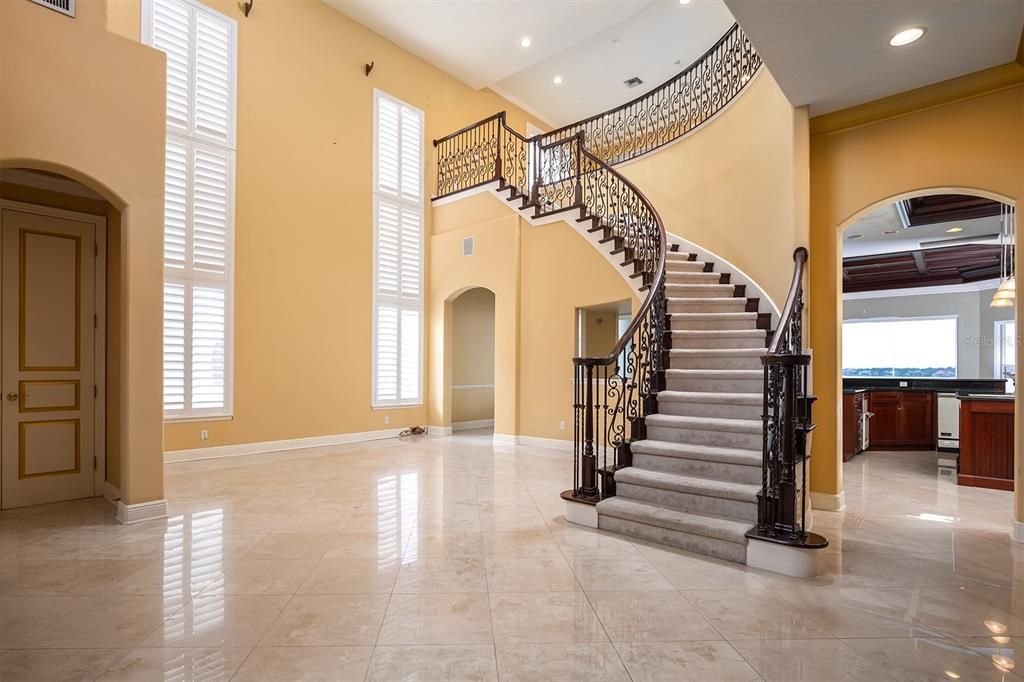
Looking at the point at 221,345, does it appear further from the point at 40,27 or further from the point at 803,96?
the point at 803,96

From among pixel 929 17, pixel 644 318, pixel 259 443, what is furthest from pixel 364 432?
pixel 929 17

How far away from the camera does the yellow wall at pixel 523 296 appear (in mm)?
7605

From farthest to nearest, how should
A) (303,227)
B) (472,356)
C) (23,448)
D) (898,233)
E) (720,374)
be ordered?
(472,356) < (898,233) < (303,227) < (720,374) < (23,448)

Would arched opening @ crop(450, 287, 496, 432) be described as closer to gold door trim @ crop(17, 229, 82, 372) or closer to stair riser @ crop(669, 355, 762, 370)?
stair riser @ crop(669, 355, 762, 370)

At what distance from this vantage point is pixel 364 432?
8.49m

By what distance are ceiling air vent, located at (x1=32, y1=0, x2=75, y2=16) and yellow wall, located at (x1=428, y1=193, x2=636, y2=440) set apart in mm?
5549

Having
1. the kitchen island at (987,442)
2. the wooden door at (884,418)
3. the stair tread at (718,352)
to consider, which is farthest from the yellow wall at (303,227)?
the wooden door at (884,418)

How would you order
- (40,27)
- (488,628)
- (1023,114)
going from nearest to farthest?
(488,628)
(40,27)
(1023,114)

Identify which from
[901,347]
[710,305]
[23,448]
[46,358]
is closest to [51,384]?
[46,358]

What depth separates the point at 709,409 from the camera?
15.2 ft

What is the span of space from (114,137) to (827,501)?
21.9 ft

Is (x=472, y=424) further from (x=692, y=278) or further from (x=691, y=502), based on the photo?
(x=691, y=502)

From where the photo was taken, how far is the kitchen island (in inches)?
222

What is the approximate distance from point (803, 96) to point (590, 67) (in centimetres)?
692
